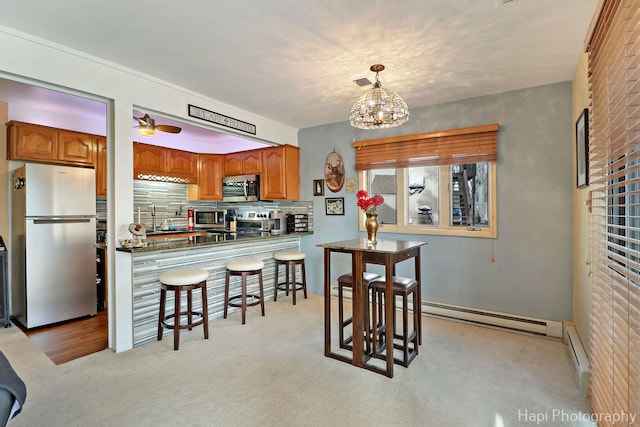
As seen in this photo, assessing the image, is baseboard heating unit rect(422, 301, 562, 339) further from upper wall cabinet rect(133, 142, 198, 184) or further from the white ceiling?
upper wall cabinet rect(133, 142, 198, 184)

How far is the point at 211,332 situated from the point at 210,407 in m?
1.24

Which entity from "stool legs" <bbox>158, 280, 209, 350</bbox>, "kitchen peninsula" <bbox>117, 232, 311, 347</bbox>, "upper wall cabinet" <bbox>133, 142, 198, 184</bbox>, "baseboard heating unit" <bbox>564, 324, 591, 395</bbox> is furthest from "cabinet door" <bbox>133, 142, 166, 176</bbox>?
A: "baseboard heating unit" <bbox>564, 324, 591, 395</bbox>

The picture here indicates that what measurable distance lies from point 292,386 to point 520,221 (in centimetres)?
271

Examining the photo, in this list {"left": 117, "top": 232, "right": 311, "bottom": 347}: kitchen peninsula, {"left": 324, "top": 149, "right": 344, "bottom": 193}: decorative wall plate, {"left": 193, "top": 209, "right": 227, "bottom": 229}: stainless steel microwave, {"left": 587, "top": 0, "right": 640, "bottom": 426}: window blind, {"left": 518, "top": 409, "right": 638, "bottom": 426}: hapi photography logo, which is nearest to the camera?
{"left": 587, "top": 0, "right": 640, "bottom": 426}: window blind

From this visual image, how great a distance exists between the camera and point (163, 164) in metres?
4.91

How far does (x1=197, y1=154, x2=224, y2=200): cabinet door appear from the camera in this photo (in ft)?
17.6

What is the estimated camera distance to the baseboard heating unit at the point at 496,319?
2992mm

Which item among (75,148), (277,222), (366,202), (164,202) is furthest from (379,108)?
(164,202)

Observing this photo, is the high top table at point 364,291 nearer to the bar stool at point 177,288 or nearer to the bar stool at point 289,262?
the bar stool at point 177,288

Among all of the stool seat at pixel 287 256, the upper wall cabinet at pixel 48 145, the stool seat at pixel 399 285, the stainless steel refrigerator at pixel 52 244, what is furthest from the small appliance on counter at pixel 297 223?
the upper wall cabinet at pixel 48 145

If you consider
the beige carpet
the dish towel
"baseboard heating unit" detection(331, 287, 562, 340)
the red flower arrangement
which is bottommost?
the beige carpet

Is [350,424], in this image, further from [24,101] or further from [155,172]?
[24,101]

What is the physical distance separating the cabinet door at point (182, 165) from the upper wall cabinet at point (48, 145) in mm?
1140

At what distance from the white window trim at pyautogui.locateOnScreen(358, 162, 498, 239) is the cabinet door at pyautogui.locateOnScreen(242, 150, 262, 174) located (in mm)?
1647
